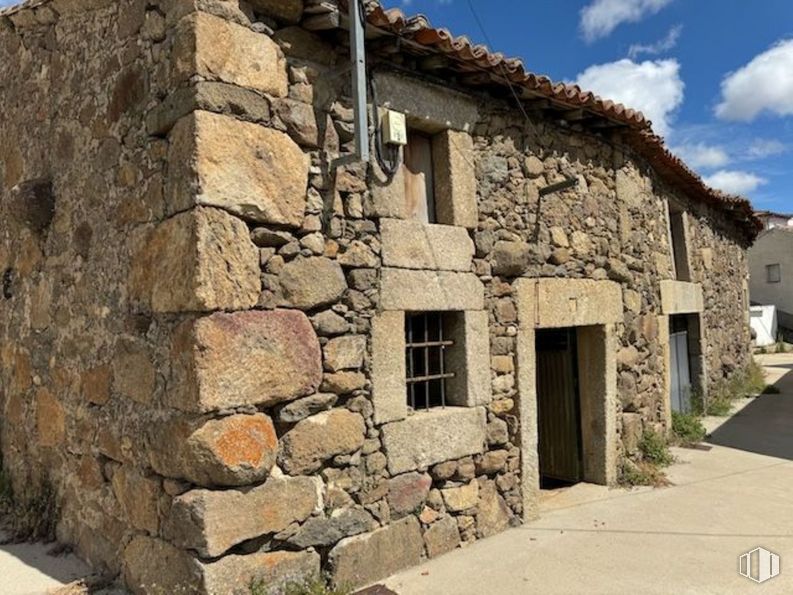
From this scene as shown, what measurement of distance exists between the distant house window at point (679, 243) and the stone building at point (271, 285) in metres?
3.75

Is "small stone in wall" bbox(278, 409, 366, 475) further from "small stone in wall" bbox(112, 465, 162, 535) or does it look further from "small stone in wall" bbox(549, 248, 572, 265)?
"small stone in wall" bbox(549, 248, 572, 265)

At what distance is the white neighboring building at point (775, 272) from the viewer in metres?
24.7

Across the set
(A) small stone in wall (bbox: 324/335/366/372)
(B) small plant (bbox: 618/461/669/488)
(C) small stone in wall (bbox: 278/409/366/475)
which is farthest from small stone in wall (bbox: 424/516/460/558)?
(B) small plant (bbox: 618/461/669/488)

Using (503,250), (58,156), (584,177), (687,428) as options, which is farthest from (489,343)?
(687,428)

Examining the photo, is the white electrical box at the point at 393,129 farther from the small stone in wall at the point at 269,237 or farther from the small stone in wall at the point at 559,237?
the small stone in wall at the point at 559,237

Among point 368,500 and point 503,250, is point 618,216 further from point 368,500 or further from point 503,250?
point 368,500

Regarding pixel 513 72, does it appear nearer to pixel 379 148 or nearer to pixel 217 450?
pixel 379 148

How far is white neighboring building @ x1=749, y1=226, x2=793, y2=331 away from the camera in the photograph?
24.7 m

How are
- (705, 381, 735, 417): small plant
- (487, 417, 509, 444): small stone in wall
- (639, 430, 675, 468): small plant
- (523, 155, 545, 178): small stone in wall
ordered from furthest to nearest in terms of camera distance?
(705, 381, 735, 417): small plant, (639, 430, 675, 468): small plant, (523, 155, 545, 178): small stone in wall, (487, 417, 509, 444): small stone in wall

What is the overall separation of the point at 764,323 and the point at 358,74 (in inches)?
950

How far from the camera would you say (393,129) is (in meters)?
3.69

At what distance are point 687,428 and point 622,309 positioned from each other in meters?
2.30

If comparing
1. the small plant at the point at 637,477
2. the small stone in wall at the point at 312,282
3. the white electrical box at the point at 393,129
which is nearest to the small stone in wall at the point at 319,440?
the small stone in wall at the point at 312,282

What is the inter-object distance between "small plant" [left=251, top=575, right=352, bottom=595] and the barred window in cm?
124
